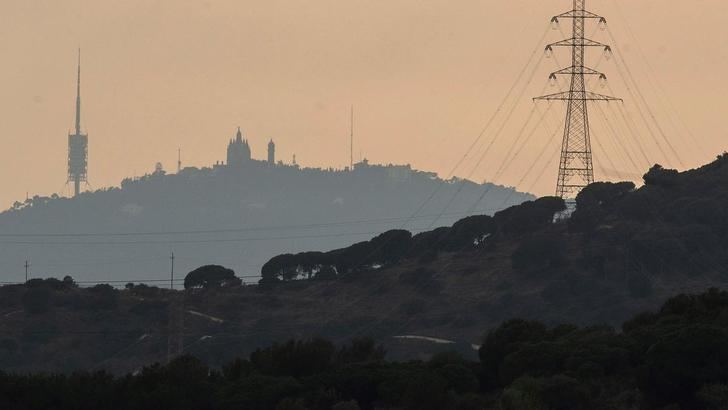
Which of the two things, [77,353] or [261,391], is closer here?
[261,391]

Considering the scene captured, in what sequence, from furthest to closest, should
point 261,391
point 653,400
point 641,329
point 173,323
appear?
point 173,323
point 641,329
point 261,391
point 653,400

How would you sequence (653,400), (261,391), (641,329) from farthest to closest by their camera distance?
(641,329) < (261,391) < (653,400)

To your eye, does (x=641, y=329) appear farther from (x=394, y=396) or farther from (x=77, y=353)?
(x=77, y=353)

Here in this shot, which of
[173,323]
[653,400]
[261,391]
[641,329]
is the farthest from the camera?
[173,323]

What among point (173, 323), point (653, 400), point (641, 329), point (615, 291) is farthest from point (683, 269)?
point (653, 400)

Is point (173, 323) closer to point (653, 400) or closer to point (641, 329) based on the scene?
point (641, 329)

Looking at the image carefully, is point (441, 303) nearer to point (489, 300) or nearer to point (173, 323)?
point (489, 300)

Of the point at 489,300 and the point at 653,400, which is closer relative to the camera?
the point at 653,400

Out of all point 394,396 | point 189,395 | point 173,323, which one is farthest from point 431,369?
point 173,323
